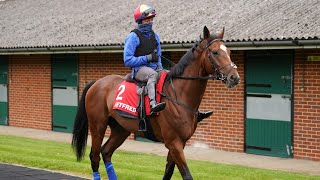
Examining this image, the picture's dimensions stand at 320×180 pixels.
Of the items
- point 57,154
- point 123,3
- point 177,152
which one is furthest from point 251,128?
point 123,3

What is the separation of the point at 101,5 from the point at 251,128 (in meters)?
A: 9.63

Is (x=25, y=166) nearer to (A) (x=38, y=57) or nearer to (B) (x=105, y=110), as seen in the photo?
(B) (x=105, y=110)

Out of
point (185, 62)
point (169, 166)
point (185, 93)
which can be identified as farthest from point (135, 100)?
point (169, 166)

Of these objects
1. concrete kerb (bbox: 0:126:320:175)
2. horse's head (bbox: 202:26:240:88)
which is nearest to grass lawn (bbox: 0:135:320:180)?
concrete kerb (bbox: 0:126:320:175)

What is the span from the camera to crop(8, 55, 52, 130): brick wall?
19.2 metres

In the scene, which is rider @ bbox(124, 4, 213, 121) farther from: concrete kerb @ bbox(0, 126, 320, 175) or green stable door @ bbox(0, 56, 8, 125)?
green stable door @ bbox(0, 56, 8, 125)

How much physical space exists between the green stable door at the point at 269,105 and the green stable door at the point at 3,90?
10.5 metres

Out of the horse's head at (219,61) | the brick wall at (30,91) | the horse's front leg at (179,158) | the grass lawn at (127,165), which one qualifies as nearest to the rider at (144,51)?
the horse's front leg at (179,158)

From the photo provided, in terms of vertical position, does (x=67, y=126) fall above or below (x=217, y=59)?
below

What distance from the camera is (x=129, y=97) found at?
7.98m

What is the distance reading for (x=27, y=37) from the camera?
64.7 feet

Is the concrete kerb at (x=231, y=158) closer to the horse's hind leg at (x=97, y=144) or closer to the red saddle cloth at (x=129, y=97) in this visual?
the horse's hind leg at (x=97, y=144)

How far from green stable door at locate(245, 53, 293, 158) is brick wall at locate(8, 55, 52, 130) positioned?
26.0 feet

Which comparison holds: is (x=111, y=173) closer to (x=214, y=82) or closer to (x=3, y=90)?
(x=214, y=82)
